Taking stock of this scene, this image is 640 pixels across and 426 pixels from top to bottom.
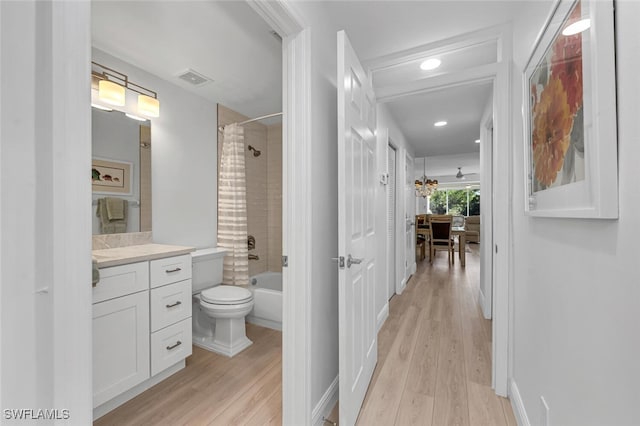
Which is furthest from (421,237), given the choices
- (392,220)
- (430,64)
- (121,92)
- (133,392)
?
(121,92)

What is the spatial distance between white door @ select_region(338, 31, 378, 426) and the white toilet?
43.0 inches

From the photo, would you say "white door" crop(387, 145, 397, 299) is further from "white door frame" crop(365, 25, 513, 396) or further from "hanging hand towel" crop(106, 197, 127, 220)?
"hanging hand towel" crop(106, 197, 127, 220)

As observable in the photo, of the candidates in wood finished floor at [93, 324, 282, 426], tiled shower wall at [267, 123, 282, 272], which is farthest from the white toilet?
tiled shower wall at [267, 123, 282, 272]

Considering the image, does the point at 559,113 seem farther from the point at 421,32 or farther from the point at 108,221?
the point at 108,221

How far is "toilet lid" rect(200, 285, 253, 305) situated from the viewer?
2184 millimetres

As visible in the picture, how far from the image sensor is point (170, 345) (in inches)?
72.8

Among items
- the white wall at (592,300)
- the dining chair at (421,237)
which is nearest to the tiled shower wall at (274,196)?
the white wall at (592,300)

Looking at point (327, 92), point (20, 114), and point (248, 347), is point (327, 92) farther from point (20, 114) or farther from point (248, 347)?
point (248, 347)

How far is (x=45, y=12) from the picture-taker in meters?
0.45

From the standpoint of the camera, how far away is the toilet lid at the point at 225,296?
2184 millimetres

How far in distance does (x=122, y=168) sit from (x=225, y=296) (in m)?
1.32

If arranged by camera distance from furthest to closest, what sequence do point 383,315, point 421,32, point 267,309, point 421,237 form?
point 421,237 → point 383,315 → point 267,309 → point 421,32

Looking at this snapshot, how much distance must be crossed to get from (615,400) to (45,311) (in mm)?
1255

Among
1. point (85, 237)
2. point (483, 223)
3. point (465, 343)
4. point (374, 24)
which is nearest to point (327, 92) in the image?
point (374, 24)
